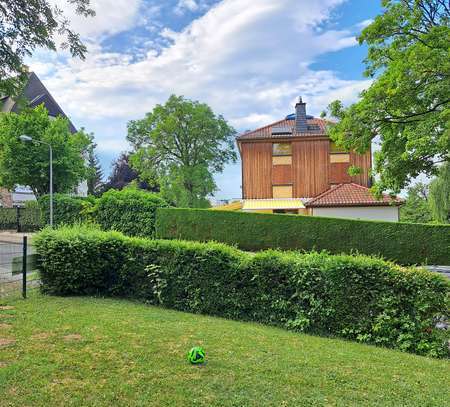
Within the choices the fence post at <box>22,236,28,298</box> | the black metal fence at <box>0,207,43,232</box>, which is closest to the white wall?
the fence post at <box>22,236,28,298</box>

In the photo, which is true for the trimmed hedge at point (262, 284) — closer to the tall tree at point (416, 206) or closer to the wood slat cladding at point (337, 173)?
the wood slat cladding at point (337, 173)

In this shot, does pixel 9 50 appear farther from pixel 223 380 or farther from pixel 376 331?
pixel 376 331

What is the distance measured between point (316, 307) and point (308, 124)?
2678 centimetres

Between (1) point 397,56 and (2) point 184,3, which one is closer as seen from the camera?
(2) point 184,3

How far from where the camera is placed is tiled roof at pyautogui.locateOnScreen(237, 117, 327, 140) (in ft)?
96.3

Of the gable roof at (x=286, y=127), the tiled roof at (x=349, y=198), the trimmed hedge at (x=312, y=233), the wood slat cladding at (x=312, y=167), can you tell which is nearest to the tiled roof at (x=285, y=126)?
the gable roof at (x=286, y=127)

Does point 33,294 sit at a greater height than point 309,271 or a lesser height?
lesser

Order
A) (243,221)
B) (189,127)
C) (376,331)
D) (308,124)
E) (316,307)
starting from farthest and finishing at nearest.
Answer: (189,127) → (308,124) → (243,221) → (316,307) → (376,331)

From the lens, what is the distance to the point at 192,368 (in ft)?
14.1

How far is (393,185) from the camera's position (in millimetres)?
17422

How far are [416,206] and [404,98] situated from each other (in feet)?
111

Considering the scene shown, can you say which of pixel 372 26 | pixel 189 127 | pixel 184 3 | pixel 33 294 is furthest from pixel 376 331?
pixel 189 127

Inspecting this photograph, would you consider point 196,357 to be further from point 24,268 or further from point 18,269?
point 18,269

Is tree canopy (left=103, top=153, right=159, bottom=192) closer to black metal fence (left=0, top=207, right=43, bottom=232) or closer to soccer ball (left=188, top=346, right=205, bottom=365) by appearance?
black metal fence (left=0, top=207, right=43, bottom=232)
